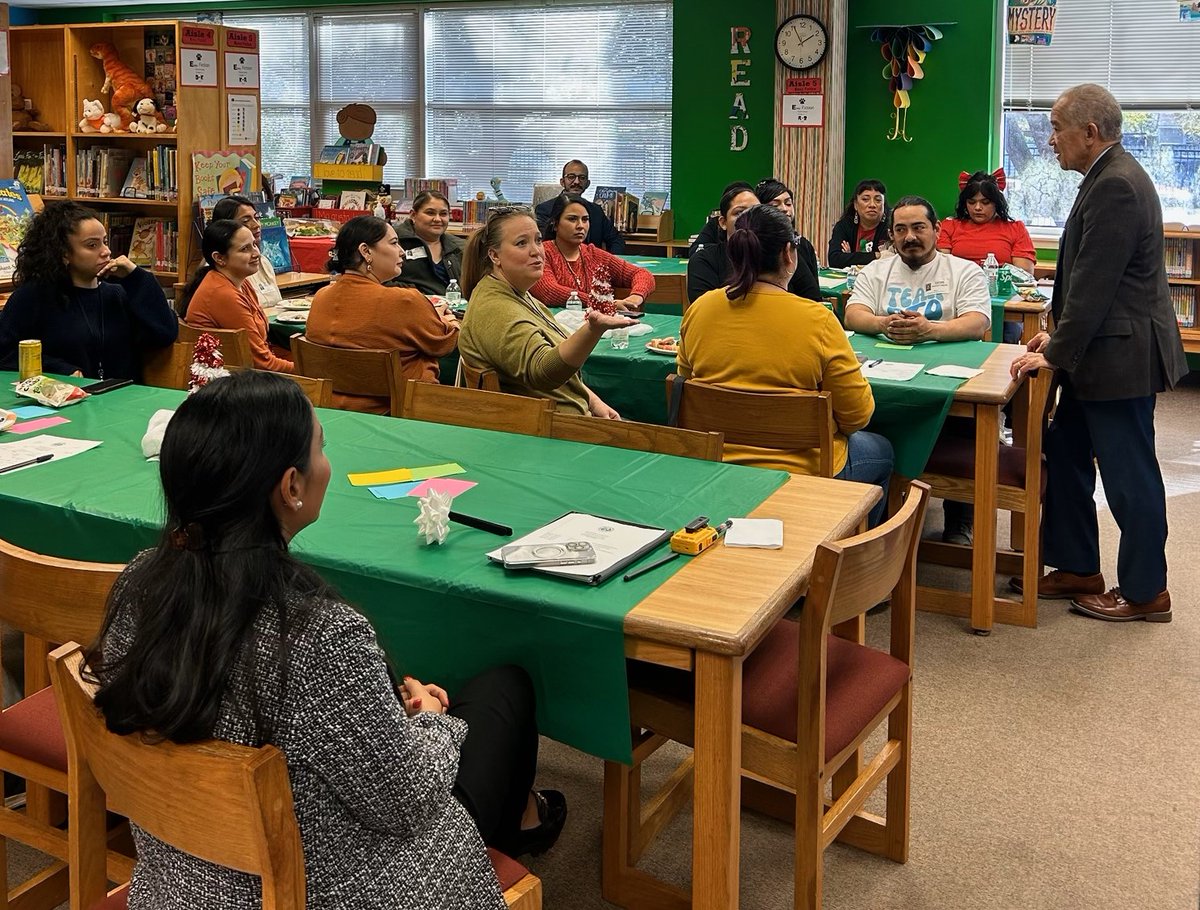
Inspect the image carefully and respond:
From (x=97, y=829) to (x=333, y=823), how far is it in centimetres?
49

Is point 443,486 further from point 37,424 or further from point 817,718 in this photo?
point 37,424

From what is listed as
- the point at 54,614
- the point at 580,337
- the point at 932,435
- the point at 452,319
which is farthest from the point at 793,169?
the point at 54,614

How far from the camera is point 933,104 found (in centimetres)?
846

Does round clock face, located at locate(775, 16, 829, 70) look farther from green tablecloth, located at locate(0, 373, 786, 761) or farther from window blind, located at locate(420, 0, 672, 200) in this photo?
green tablecloth, located at locate(0, 373, 786, 761)

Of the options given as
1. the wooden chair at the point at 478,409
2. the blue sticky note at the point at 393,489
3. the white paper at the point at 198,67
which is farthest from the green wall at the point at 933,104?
the blue sticky note at the point at 393,489

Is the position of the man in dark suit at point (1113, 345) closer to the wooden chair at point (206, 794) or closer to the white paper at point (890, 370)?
the white paper at point (890, 370)

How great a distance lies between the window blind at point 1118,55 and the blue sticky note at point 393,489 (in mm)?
6983

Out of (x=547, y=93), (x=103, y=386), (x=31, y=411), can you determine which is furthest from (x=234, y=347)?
(x=547, y=93)

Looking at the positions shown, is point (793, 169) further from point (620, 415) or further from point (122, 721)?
point (122, 721)

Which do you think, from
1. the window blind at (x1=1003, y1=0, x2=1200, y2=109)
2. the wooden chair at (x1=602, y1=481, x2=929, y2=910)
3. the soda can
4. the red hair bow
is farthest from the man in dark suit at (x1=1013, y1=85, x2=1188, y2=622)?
the window blind at (x1=1003, y1=0, x2=1200, y2=109)

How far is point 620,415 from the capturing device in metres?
4.58

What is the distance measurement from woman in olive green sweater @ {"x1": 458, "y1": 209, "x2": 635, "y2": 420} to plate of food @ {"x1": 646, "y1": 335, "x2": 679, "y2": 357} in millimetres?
864

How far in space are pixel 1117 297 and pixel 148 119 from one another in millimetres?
5403

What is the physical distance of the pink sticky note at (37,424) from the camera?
3203 mm
